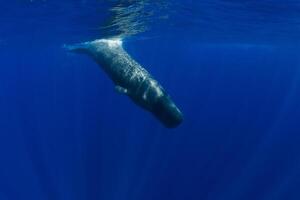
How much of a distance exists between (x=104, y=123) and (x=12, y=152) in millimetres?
8283

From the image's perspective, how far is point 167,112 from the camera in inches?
225

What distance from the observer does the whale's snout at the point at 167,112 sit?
5.66 meters

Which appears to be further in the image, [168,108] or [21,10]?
[21,10]

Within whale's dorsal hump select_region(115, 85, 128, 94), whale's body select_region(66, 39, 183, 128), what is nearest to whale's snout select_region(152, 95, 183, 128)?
whale's body select_region(66, 39, 183, 128)

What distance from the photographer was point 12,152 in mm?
31906

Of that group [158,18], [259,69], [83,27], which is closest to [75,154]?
[83,27]

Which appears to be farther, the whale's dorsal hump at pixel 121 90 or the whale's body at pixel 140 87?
the whale's dorsal hump at pixel 121 90

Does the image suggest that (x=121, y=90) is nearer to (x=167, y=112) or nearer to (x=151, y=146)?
(x=167, y=112)

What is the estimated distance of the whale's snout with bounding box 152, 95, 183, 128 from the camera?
5.66 m

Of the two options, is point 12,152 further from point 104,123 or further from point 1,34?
point 1,34

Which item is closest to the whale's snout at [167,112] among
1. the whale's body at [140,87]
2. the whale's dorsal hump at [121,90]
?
the whale's body at [140,87]

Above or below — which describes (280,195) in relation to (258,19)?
below

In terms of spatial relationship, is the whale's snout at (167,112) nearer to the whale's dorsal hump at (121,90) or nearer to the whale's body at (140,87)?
the whale's body at (140,87)

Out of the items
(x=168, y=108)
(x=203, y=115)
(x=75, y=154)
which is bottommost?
(x=203, y=115)
